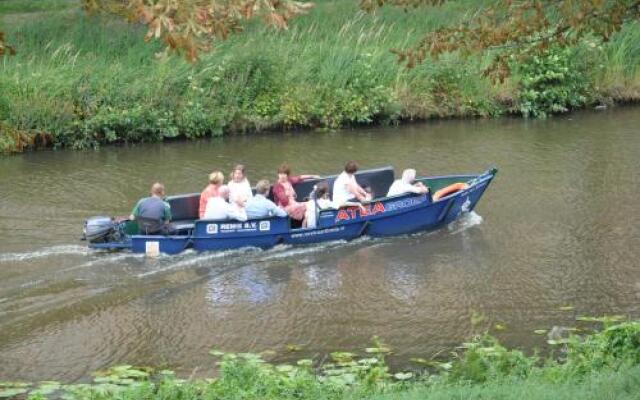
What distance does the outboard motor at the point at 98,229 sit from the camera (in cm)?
1664

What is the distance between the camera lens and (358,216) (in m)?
17.6

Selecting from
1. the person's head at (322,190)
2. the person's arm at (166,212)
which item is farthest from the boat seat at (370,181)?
the person's arm at (166,212)

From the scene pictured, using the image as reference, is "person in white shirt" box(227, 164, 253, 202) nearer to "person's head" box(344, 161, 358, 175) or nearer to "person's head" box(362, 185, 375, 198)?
"person's head" box(344, 161, 358, 175)

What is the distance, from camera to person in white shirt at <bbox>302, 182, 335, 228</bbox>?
688 inches

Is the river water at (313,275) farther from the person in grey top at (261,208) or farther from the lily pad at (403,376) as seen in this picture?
the lily pad at (403,376)

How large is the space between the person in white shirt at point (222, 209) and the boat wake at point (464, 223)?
143 inches

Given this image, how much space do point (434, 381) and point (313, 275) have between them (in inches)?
244

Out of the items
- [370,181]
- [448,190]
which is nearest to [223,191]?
[370,181]

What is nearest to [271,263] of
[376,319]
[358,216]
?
[358,216]

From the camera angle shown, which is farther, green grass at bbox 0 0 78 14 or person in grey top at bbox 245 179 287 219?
green grass at bbox 0 0 78 14

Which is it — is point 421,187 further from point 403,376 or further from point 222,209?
point 403,376

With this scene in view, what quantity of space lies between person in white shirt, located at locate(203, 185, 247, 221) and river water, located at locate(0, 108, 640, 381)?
0.62 metres

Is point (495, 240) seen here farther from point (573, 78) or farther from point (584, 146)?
point (573, 78)

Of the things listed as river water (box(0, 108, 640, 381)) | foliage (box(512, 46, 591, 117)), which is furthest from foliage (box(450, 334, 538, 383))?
foliage (box(512, 46, 591, 117))
